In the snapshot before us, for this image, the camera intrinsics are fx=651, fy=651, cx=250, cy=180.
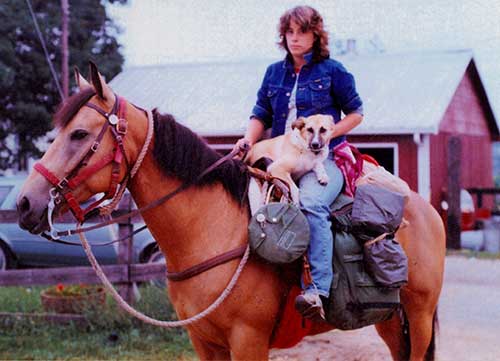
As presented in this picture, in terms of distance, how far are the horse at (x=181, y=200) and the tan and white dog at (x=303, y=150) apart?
24cm

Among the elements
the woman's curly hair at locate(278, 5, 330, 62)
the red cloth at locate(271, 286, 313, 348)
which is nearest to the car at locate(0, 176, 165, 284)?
the red cloth at locate(271, 286, 313, 348)

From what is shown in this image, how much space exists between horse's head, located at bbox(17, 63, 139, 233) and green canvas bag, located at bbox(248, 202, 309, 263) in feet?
2.45

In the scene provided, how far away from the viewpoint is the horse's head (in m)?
3.04

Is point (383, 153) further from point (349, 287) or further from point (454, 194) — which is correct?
point (349, 287)

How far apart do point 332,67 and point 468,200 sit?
13.0 m

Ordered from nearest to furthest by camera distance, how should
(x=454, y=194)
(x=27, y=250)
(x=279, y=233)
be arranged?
(x=279, y=233) → (x=27, y=250) → (x=454, y=194)

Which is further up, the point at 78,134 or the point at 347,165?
the point at 78,134

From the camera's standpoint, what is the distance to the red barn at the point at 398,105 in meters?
15.1

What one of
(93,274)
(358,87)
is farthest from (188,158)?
(358,87)

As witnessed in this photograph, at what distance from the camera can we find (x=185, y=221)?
3.43 meters

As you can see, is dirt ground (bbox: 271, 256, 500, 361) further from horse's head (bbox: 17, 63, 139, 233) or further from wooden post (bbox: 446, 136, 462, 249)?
wooden post (bbox: 446, 136, 462, 249)

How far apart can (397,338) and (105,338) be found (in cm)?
343

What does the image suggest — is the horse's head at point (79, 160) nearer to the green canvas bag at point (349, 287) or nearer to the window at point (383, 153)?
the green canvas bag at point (349, 287)

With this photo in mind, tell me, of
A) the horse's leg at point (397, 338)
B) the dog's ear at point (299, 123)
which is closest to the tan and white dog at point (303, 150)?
the dog's ear at point (299, 123)
